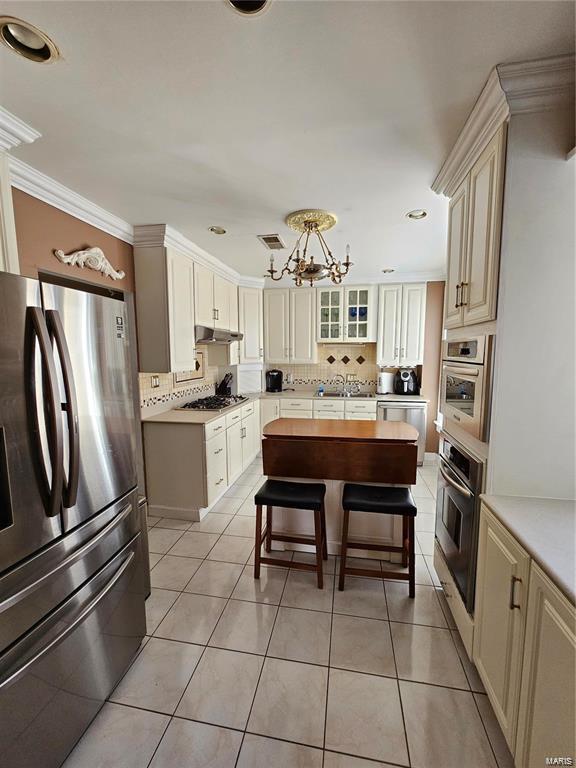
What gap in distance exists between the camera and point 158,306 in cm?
294

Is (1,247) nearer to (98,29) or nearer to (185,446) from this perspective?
(98,29)

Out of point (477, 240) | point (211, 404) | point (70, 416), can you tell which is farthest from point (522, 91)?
point (211, 404)

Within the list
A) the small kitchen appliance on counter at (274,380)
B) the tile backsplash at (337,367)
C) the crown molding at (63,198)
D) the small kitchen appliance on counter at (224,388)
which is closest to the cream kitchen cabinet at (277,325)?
the small kitchen appliance on counter at (274,380)

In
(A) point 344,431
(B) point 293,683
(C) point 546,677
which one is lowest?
(B) point 293,683

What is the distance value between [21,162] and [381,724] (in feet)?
10.8

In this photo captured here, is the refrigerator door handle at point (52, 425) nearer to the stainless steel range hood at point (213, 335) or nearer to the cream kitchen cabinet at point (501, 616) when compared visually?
the cream kitchen cabinet at point (501, 616)

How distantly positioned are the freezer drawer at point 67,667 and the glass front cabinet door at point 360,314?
13.1ft

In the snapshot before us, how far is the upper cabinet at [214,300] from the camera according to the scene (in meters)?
3.51

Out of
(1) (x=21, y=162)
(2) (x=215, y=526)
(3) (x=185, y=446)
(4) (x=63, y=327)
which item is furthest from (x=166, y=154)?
(2) (x=215, y=526)

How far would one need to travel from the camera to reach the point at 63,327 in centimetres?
127

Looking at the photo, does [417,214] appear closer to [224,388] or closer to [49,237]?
[49,237]

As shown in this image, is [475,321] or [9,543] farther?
[475,321]

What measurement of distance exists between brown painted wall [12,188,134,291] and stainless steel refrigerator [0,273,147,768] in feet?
3.02

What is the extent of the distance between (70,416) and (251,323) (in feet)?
12.4
